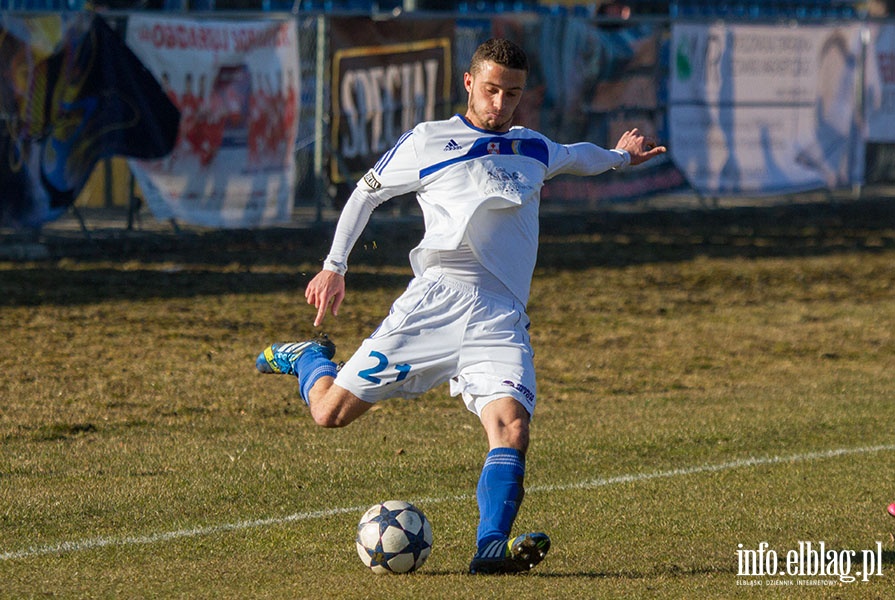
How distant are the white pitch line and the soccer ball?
2.98 feet

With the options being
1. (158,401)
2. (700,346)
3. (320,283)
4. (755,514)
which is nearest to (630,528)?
(755,514)

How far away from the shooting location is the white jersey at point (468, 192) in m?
5.67

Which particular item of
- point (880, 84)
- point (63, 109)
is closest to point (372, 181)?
point (63, 109)

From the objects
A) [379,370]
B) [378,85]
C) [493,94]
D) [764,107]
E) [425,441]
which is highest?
[493,94]

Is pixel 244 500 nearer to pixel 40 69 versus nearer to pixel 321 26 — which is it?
pixel 40 69

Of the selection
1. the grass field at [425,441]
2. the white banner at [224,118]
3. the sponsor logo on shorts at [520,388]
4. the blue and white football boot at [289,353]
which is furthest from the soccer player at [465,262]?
the white banner at [224,118]

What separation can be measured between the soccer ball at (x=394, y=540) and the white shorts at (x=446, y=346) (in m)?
0.50

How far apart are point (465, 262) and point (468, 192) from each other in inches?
11.3

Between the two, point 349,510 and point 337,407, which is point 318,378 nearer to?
point 337,407

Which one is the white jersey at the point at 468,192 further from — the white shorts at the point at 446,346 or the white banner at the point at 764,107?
the white banner at the point at 764,107

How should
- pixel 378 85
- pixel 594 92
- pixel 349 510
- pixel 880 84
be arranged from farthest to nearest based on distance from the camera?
pixel 880 84, pixel 594 92, pixel 378 85, pixel 349 510

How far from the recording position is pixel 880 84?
22.7 metres

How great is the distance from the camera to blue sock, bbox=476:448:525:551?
530cm

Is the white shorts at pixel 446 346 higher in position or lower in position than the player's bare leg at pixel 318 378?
higher
